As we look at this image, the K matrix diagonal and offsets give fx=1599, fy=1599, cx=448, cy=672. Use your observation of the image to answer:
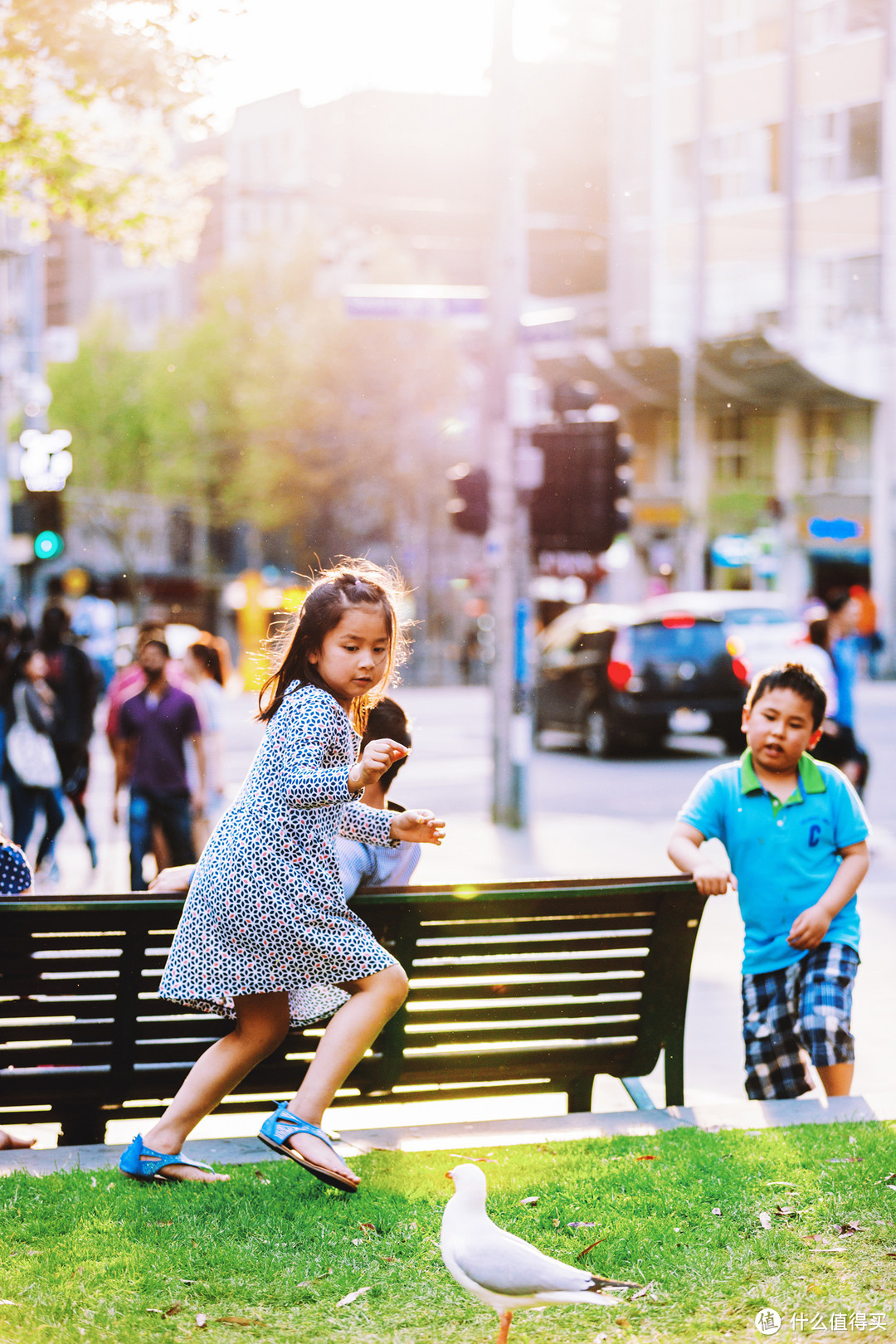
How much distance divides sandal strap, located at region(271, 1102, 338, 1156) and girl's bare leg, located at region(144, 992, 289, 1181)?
194 mm

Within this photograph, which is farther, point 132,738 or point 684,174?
point 684,174

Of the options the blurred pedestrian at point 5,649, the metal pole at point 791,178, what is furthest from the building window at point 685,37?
the blurred pedestrian at point 5,649

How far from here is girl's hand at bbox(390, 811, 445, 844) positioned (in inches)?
140

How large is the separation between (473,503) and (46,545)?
4.37 m

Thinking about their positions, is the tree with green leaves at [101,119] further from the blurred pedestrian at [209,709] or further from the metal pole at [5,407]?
the metal pole at [5,407]

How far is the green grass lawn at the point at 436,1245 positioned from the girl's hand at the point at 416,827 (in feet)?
2.69

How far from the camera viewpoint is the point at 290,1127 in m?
3.50

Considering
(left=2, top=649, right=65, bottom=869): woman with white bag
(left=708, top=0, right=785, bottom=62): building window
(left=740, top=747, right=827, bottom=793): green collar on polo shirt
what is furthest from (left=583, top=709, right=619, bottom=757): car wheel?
(left=708, top=0, right=785, bottom=62): building window

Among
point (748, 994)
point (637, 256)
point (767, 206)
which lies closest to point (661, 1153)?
point (748, 994)

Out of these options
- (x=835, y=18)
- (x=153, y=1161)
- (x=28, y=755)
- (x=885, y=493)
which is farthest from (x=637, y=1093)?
(x=885, y=493)

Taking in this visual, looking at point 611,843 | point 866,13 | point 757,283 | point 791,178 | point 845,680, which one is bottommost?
point 611,843

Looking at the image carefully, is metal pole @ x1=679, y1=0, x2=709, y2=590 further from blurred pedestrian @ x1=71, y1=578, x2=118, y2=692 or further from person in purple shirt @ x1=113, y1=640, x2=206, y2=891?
person in purple shirt @ x1=113, y1=640, x2=206, y2=891

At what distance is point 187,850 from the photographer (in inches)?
330

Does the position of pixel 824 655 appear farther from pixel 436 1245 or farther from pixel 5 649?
pixel 5 649
